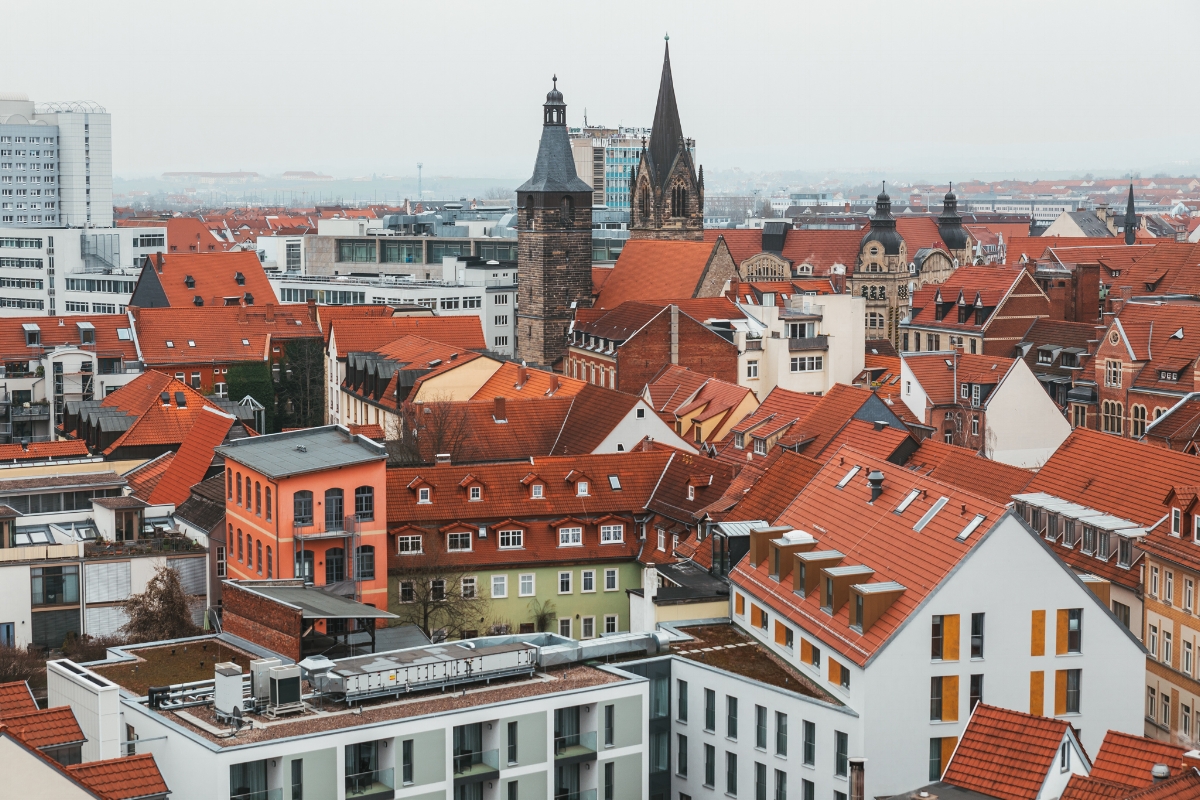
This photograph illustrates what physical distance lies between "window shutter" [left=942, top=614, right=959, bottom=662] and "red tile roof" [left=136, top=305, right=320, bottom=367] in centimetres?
6738

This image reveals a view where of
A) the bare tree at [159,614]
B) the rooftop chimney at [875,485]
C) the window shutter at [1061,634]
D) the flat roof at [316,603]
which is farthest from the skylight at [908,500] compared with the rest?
the bare tree at [159,614]

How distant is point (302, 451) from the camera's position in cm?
5562

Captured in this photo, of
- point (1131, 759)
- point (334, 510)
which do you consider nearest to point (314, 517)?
point (334, 510)

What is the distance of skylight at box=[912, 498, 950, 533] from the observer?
137 feet

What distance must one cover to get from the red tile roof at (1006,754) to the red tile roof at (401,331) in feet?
219

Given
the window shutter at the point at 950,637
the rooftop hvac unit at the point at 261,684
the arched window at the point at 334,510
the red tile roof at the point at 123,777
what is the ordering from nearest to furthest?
the red tile roof at the point at 123,777 → the rooftop hvac unit at the point at 261,684 → the window shutter at the point at 950,637 → the arched window at the point at 334,510

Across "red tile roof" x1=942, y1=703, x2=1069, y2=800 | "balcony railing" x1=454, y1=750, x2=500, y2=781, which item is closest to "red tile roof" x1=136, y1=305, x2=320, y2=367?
"balcony railing" x1=454, y1=750, x2=500, y2=781

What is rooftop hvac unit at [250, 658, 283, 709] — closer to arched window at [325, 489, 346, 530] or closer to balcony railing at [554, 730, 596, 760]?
balcony railing at [554, 730, 596, 760]

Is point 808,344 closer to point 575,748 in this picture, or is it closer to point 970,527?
point 970,527

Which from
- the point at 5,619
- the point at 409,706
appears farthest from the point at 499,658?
the point at 5,619

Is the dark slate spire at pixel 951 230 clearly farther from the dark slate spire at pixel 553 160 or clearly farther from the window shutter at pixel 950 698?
the window shutter at pixel 950 698

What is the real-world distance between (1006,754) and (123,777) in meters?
15.7

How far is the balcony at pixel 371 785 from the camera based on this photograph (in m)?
35.7

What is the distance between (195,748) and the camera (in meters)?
33.9
